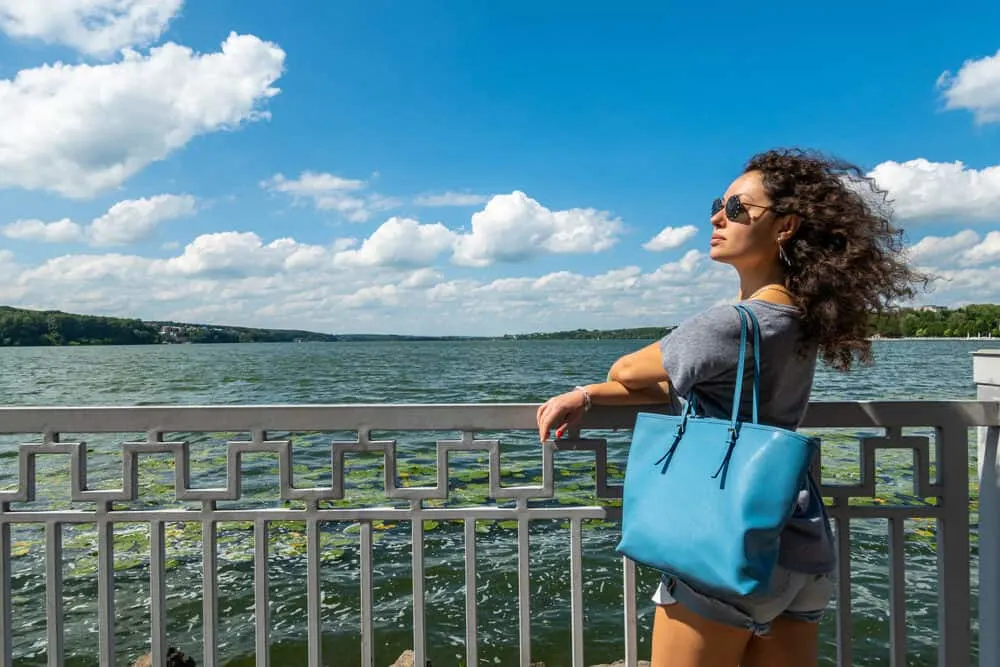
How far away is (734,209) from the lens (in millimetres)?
1441

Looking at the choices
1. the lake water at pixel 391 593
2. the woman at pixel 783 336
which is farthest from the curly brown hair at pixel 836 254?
the lake water at pixel 391 593

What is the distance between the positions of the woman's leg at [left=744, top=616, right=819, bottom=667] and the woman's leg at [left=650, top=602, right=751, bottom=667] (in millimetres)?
88

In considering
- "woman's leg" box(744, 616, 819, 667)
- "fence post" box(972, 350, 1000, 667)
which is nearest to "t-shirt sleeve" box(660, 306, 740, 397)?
"woman's leg" box(744, 616, 819, 667)

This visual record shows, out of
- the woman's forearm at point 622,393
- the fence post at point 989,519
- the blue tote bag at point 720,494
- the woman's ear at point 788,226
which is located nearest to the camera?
the blue tote bag at point 720,494

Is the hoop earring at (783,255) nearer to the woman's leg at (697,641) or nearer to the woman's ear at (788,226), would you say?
the woman's ear at (788,226)

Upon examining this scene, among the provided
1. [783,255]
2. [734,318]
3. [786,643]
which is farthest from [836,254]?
[786,643]

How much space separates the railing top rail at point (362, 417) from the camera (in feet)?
5.84

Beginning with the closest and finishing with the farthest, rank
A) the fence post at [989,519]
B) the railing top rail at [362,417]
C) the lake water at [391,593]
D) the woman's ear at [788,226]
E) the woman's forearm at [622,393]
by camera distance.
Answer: the woman's ear at [788,226], the woman's forearm at [622,393], the railing top rail at [362,417], the fence post at [989,519], the lake water at [391,593]

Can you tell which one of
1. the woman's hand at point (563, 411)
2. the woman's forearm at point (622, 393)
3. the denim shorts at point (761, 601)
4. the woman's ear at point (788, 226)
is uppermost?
the woman's ear at point (788, 226)

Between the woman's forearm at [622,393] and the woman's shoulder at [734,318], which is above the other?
the woman's shoulder at [734,318]

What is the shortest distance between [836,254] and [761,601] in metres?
0.77

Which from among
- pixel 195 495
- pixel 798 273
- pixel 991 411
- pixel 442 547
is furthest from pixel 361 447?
pixel 442 547

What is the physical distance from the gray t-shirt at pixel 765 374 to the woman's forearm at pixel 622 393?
0.21m

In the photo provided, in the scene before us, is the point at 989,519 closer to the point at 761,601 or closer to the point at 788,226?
the point at 761,601
